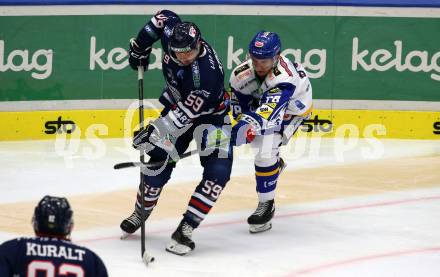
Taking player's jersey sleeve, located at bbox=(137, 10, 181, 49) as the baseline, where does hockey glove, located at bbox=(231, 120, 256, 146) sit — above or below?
below

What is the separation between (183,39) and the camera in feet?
22.3

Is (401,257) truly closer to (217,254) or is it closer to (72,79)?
(217,254)

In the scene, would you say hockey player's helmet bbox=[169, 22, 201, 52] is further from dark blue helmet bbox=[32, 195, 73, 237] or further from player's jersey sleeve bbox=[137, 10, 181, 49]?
dark blue helmet bbox=[32, 195, 73, 237]

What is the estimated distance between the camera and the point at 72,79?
10.6m

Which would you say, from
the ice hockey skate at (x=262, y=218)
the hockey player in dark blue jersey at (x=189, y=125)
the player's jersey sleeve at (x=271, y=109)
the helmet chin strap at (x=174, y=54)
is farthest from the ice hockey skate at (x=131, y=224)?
the helmet chin strap at (x=174, y=54)

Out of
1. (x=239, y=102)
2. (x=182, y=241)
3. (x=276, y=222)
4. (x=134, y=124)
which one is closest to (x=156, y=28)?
(x=239, y=102)

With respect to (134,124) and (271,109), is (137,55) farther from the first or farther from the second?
(134,124)

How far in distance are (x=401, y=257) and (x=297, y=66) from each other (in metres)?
1.59

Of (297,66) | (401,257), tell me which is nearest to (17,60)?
→ (297,66)

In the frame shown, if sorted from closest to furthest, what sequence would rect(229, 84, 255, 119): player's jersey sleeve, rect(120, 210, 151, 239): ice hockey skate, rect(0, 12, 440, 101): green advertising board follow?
rect(120, 210, 151, 239): ice hockey skate
rect(229, 84, 255, 119): player's jersey sleeve
rect(0, 12, 440, 101): green advertising board

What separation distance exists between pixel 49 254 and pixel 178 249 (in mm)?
2761

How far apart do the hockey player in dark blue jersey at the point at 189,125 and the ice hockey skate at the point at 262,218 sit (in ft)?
1.96

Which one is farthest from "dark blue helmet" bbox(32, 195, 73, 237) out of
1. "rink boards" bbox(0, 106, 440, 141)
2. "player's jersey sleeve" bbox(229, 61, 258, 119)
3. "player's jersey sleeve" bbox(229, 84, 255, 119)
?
"rink boards" bbox(0, 106, 440, 141)

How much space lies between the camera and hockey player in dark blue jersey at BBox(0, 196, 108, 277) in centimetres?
432
